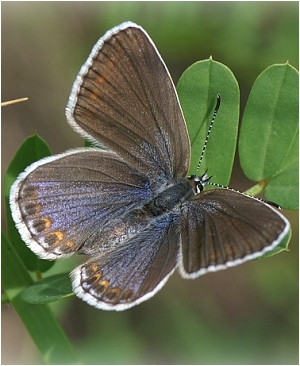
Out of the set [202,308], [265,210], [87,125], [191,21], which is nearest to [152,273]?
[265,210]

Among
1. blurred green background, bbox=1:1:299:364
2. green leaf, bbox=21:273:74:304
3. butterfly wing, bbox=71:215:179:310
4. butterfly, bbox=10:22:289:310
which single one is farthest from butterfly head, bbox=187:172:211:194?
blurred green background, bbox=1:1:299:364

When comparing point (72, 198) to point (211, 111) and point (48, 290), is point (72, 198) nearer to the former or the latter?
point (48, 290)

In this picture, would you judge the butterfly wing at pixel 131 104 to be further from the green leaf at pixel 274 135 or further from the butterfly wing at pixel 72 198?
the green leaf at pixel 274 135

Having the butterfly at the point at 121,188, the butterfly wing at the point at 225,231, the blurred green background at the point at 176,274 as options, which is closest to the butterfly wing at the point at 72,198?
the butterfly at the point at 121,188

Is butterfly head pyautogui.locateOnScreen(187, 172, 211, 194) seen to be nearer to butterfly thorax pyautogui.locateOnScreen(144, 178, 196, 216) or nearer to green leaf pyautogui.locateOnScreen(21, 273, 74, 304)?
butterfly thorax pyautogui.locateOnScreen(144, 178, 196, 216)

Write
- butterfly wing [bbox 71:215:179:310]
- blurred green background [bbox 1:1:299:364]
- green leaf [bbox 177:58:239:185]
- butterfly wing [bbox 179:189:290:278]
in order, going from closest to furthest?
butterfly wing [bbox 179:189:290:278]
butterfly wing [bbox 71:215:179:310]
green leaf [bbox 177:58:239:185]
blurred green background [bbox 1:1:299:364]

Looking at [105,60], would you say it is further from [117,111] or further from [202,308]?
[202,308]
